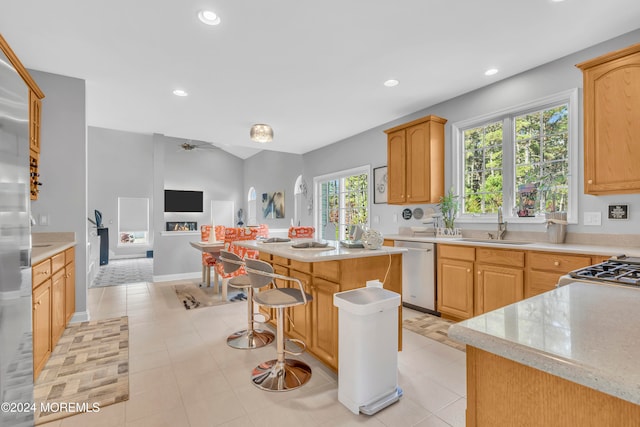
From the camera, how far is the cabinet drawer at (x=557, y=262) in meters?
2.37

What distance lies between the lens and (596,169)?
8.31 feet

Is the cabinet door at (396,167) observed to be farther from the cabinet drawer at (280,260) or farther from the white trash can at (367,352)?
the white trash can at (367,352)

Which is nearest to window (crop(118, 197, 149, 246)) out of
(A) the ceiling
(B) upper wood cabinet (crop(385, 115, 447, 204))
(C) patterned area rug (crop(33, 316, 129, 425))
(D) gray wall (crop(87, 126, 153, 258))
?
(D) gray wall (crop(87, 126, 153, 258))

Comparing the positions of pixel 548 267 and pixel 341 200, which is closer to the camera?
pixel 548 267

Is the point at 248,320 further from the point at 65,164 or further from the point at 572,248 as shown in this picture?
the point at 572,248

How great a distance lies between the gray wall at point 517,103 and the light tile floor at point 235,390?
1.86m

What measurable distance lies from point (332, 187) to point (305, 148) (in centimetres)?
109

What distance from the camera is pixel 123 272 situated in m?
6.85

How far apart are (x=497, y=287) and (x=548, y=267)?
500mm

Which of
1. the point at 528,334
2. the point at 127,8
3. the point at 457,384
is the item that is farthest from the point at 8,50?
the point at 457,384

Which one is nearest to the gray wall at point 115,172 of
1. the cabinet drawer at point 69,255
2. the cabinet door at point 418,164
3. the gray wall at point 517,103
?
the cabinet drawer at point 69,255

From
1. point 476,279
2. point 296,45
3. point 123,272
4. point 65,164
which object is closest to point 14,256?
point 296,45

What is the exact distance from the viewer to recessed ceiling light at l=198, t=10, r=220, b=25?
2.31 m

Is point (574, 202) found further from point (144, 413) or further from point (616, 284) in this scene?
point (144, 413)
